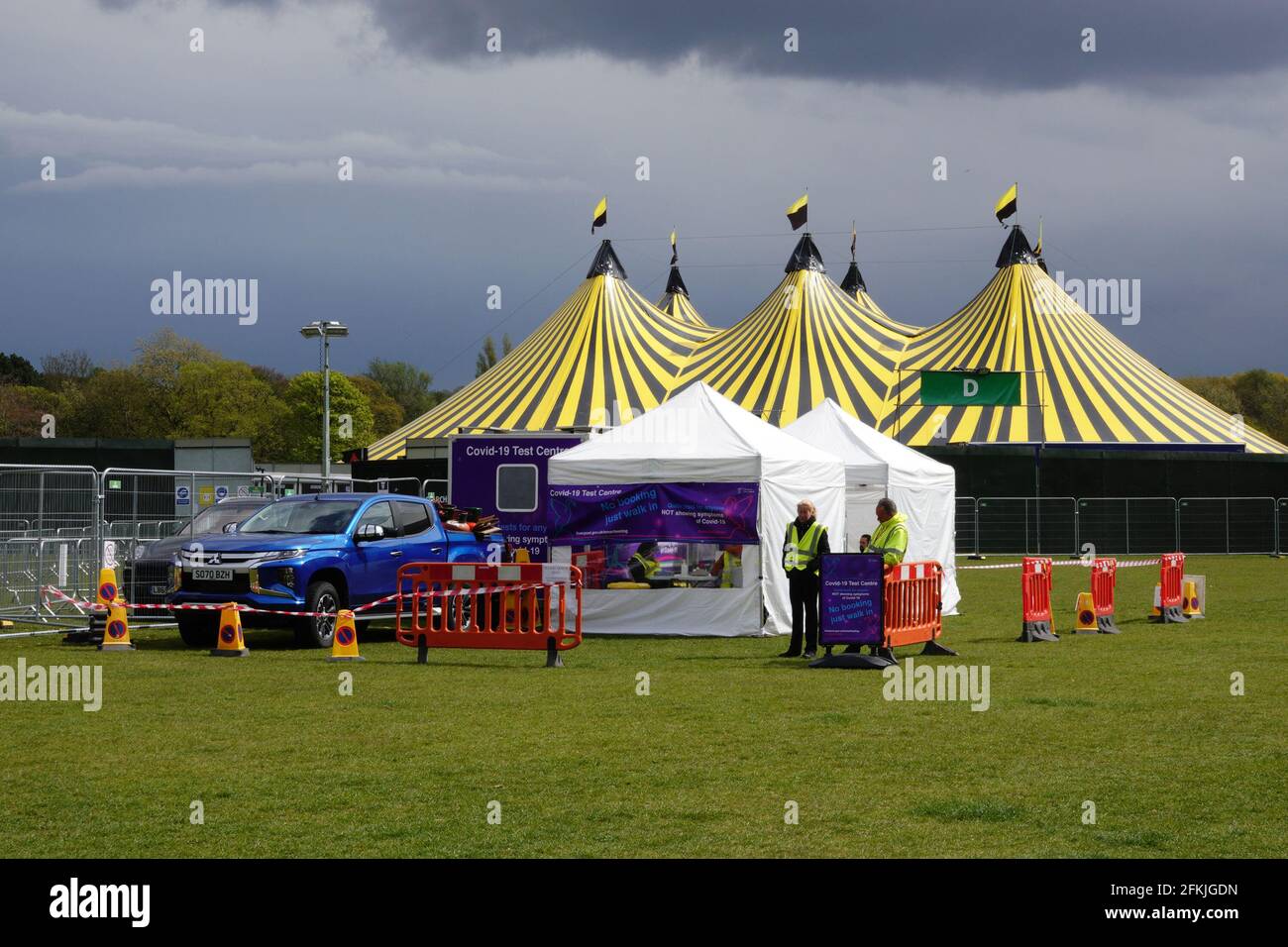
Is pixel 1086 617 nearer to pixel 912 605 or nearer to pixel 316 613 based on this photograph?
pixel 912 605

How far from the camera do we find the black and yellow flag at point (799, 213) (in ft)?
197

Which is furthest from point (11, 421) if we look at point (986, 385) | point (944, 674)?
point (944, 674)

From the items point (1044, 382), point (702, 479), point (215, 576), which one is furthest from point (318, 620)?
point (1044, 382)

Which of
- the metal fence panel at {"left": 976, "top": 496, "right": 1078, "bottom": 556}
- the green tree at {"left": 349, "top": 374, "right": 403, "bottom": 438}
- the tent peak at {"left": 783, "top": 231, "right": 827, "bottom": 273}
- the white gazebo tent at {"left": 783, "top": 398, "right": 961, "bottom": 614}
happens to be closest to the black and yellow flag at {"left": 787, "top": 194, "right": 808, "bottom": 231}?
the tent peak at {"left": 783, "top": 231, "right": 827, "bottom": 273}

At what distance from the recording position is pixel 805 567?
17.2 m

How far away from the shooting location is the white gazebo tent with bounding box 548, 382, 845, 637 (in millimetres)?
20141

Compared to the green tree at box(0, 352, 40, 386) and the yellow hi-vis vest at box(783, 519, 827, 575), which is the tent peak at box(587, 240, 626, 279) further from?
the green tree at box(0, 352, 40, 386)

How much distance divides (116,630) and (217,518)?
14.3 ft

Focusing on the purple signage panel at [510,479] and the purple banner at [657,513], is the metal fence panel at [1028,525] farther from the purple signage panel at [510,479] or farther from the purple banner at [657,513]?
the purple banner at [657,513]
